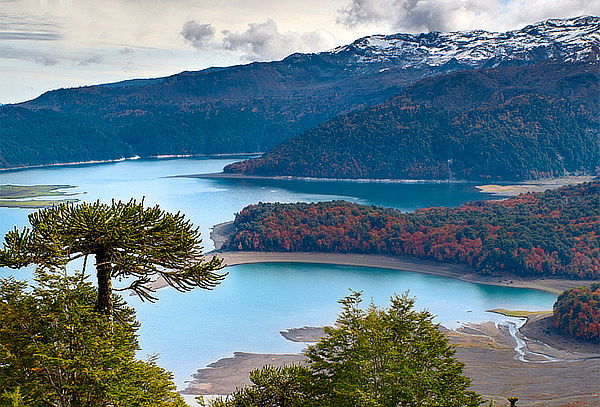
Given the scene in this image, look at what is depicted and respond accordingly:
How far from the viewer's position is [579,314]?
4047 centimetres

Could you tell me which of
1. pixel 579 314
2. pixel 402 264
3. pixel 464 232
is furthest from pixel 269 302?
pixel 464 232

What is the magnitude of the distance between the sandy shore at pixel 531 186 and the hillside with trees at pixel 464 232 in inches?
1475

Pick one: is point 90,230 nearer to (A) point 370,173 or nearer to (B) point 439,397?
(B) point 439,397

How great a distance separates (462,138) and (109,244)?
146m

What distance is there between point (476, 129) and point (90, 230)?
150m

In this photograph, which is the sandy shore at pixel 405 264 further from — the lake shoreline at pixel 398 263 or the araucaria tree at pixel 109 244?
the araucaria tree at pixel 109 244

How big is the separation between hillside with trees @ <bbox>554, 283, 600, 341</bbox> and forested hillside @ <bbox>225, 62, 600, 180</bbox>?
99421 millimetres

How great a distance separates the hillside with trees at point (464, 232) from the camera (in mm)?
58312

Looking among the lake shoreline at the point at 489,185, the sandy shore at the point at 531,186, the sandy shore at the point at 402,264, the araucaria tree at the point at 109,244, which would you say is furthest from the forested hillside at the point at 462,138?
the araucaria tree at the point at 109,244

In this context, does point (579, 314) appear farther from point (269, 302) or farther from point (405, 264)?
point (405, 264)

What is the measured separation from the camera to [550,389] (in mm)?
30500

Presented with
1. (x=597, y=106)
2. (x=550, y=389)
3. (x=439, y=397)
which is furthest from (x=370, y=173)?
(x=439, y=397)

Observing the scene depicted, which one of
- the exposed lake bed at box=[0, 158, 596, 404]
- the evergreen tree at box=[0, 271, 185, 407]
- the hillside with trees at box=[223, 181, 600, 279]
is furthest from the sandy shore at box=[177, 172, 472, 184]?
the evergreen tree at box=[0, 271, 185, 407]

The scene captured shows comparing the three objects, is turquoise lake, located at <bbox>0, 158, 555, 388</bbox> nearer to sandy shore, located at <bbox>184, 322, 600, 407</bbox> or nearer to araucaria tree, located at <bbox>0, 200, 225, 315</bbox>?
sandy shore, located at <bbox>184, 322, 600, 407</bbox>
